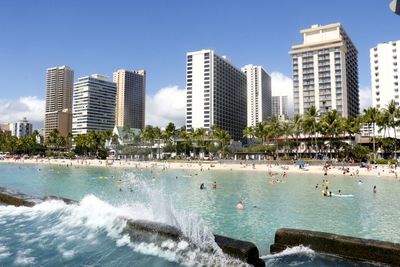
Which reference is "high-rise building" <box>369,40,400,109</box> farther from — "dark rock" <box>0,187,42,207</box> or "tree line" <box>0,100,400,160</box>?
"dark rock" <box>0,187,42,207</box>

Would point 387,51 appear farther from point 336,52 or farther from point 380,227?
point 380,227

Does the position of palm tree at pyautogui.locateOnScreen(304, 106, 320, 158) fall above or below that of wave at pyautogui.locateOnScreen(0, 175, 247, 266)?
above

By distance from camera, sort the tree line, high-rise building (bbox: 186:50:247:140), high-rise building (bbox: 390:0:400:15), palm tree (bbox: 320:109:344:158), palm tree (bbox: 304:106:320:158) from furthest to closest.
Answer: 1. high-rise building (bbox: 186:50:247:140)
2. palm tree (bbox: 304:106:320:158)
3. the tree line
4. palm tree (bbox: 320:109:344:158)
5. high-rise building (bbox: 390:0:400:15)

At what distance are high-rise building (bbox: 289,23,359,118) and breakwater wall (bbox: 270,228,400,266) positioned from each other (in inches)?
5621

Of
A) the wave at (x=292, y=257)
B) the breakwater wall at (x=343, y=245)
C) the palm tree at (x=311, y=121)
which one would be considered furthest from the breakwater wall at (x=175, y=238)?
the palm tree at (x=311, y=121)

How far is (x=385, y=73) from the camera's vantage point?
137500mm

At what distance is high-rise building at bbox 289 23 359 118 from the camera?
148 metres

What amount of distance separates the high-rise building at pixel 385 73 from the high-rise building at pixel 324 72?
39.8 feet

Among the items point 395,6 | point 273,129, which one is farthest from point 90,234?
point 273,129

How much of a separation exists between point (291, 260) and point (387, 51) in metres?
151

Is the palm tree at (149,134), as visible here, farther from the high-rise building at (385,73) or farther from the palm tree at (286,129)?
the high-rise building at (385,73)

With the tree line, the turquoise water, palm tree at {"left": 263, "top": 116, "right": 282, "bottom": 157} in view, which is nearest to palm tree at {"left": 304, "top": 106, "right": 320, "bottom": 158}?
the tree line

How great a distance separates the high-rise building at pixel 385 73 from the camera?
135 meters

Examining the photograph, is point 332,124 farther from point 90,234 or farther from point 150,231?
point 150,231
